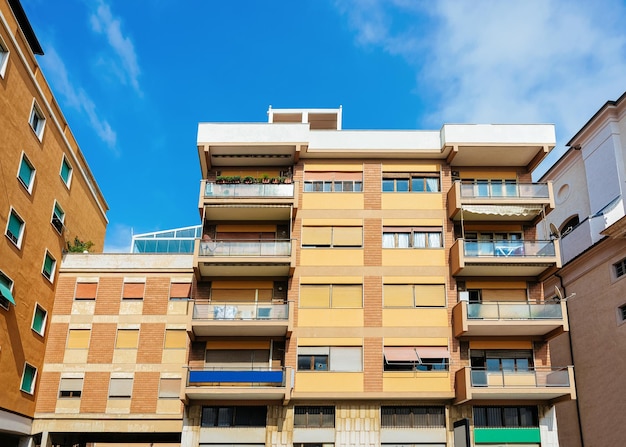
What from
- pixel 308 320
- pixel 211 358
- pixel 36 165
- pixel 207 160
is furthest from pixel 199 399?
pixel 36 165

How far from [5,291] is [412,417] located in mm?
17117

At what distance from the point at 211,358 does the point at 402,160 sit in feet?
41.2

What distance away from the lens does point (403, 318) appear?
93.1 ft

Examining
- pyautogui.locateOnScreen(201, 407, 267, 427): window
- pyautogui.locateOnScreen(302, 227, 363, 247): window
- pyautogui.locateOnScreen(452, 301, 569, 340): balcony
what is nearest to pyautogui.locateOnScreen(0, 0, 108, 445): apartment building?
pyautogui.locateOnScreen(201, 407, 267, 427): window

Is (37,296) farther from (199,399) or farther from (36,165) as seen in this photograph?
(199,399)

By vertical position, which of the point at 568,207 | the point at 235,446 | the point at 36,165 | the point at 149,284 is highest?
the point at 568,207

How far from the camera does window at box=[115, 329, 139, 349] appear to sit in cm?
3231

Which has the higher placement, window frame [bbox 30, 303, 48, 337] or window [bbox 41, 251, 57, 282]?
window [bbox 41, 251, 57, 282]

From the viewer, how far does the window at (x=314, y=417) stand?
26938 mm

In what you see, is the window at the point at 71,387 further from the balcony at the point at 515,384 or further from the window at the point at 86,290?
the balcony at the point at 515,384

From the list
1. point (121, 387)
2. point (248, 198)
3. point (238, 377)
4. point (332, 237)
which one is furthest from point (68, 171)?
point (238, 377)

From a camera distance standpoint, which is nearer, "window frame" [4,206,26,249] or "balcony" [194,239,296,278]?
"window frame" [4,206,26,249]

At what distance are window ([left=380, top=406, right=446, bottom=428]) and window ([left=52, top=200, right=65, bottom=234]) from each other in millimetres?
18364

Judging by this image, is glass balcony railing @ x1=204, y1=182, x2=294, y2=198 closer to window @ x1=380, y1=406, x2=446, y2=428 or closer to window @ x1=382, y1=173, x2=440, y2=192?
window @ x1=382, y1=173, x2=440, y2=192
